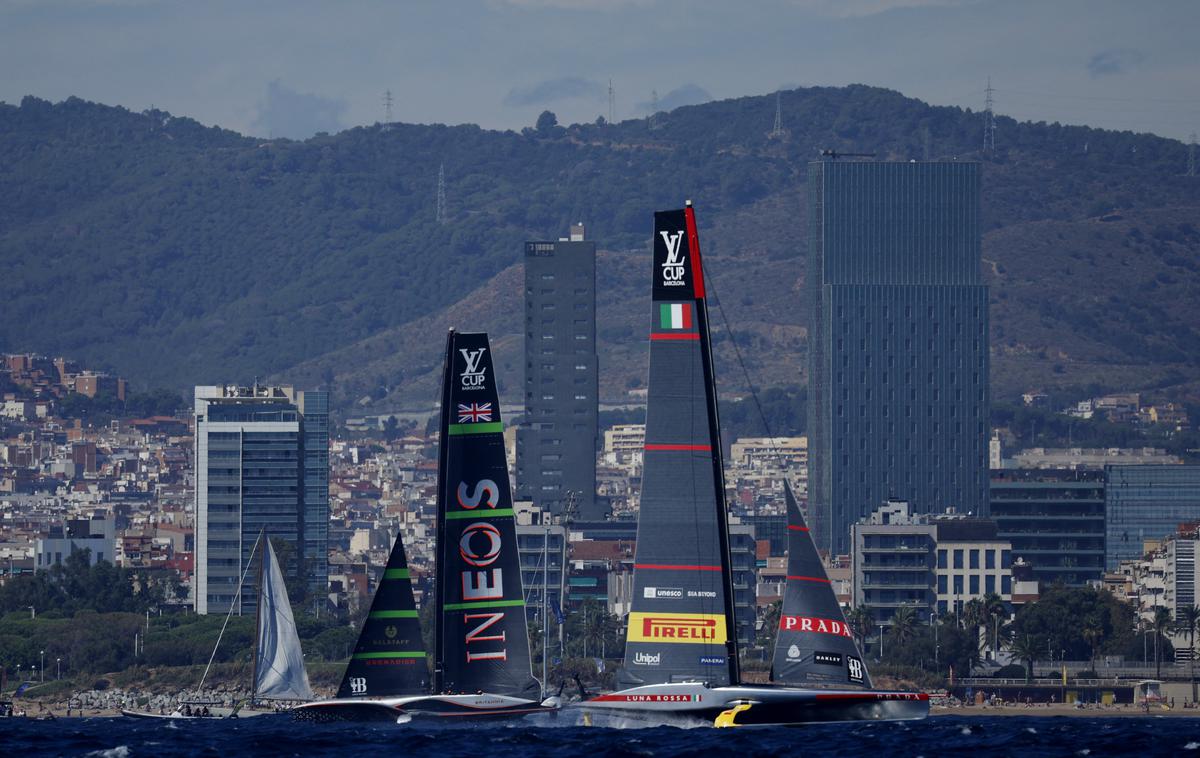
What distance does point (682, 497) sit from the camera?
2549 inches

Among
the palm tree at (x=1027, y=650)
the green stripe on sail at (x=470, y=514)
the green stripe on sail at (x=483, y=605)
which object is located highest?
the green stripe on sail at (x=470, y=514)

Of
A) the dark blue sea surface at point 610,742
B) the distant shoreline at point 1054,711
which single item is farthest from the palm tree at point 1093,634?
the dark blue sea surface at point 610,742

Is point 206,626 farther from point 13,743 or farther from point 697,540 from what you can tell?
point 697,540

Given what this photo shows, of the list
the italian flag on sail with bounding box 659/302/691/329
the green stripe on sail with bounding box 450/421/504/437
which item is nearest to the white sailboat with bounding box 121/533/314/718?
the green stripe on sail with bounding box 450/421/504/437

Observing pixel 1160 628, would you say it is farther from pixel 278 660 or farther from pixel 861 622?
pixel 278 660

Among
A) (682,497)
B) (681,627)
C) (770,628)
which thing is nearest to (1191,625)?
(770,628)

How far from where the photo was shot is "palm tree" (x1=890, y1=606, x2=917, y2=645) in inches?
7052

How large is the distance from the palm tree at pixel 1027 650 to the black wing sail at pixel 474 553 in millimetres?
94346

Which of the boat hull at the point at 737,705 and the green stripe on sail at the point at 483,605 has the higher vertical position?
the green stripe on sail at the point at 483,605

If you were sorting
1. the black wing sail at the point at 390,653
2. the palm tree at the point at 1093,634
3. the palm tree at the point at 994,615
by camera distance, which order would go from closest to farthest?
the black wing sail at the point at 390,653, the palm tree at the point at 1093,634, the palm tree at the point at 994,615

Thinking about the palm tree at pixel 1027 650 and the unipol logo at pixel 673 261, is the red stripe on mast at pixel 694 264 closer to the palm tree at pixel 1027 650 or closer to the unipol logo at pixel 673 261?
the unipol logo at pixel 673 261

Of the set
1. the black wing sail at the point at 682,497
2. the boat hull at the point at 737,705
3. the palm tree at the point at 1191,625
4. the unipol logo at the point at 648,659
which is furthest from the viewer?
the palm tree at the point at 1191,625

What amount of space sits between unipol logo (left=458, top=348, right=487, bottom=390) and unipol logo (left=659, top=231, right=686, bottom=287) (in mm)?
12078

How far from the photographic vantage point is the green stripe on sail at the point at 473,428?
75.7 m
